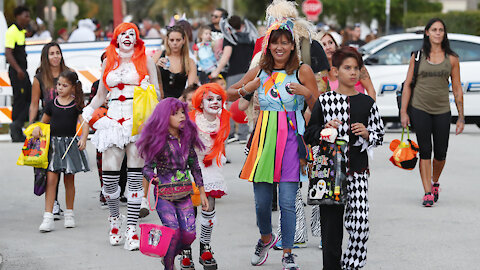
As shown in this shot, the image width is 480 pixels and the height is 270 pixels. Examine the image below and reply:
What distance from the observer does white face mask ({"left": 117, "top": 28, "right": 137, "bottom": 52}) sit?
7730mm

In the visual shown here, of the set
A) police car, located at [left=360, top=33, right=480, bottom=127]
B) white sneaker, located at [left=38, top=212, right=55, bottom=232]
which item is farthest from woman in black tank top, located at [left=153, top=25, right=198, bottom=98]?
police car, located at [left=360, top=33, right=480, bottom=127]

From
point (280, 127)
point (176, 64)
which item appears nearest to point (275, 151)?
point (280, 127)

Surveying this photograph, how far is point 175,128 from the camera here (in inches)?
247

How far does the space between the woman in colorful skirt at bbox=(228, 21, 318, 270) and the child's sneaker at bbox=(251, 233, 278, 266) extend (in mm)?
205

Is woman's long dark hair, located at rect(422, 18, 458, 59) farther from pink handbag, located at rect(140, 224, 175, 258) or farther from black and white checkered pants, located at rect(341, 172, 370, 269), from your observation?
pink handbag, located at rect(140, 224, 175, 258)

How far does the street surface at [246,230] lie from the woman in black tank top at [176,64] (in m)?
1.34

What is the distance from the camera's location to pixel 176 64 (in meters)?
9.26

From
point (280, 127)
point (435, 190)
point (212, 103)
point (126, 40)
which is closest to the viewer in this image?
point (280, 127)

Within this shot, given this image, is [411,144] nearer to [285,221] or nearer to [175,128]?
[285,221]

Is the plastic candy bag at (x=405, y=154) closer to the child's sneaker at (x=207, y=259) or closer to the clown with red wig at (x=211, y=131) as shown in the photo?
the clown with red wig at (x=211, y=131)

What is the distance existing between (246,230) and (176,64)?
1948 mm

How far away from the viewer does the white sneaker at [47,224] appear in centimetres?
842

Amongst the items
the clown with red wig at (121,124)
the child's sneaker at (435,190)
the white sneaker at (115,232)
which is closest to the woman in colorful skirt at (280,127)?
the clown with red wig at (121,124)

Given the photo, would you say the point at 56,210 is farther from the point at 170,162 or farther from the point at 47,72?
the point at 170,162
